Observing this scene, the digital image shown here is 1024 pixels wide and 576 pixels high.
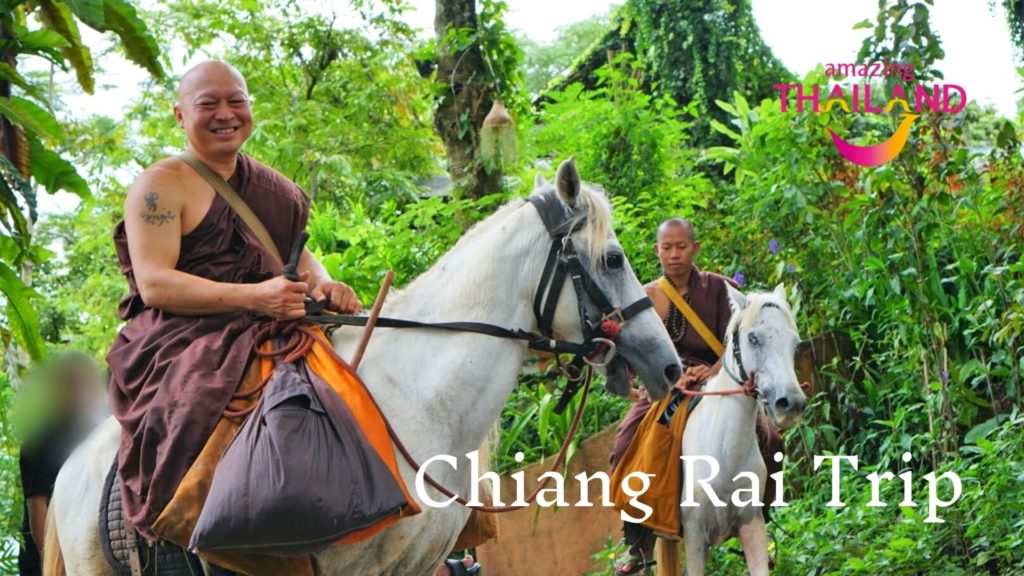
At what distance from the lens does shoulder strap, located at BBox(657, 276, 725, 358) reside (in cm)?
824

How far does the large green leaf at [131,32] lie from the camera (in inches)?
266

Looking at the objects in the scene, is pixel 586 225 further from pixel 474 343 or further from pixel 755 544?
pixel 755 544

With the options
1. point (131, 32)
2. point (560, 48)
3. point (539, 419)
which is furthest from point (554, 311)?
point (560, 48)

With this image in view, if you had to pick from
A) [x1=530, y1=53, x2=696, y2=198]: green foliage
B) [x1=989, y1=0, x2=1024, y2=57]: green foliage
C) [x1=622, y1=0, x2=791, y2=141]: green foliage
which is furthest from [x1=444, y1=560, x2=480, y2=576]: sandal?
[x1=622, y1=0, x2=791, y2=141]: green foliage

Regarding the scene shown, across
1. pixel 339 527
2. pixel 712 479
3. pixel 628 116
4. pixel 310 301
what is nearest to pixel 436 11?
pixel 628 116

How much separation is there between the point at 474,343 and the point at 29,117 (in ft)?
9.74

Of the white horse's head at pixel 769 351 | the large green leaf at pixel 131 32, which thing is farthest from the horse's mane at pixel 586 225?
the white horse's head at pixel 769 351

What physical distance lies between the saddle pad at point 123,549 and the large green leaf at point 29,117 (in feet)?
7.29

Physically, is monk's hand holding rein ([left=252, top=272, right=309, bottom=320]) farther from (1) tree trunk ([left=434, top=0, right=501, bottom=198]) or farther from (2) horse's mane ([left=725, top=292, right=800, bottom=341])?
(1) tree trunk ([left=434, top=0, right=501, bottom=198])

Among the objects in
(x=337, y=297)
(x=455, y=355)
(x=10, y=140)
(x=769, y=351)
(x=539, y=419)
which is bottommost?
(x=539, y=419)

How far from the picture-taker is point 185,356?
4324 millimetres

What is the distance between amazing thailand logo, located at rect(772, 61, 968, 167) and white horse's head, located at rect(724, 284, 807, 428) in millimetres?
2218

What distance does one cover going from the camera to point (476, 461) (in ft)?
14.9

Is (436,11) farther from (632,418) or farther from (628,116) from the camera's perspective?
(632,418)
